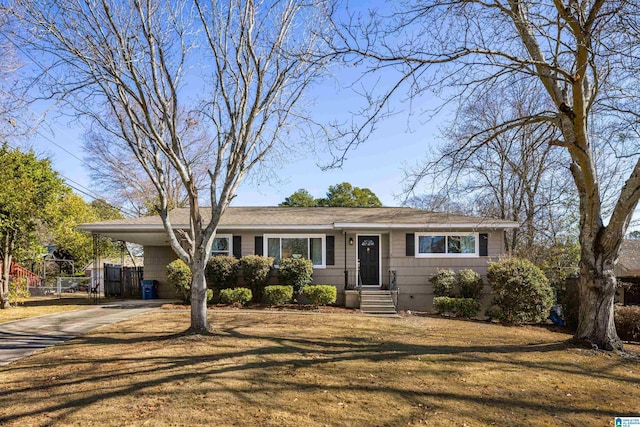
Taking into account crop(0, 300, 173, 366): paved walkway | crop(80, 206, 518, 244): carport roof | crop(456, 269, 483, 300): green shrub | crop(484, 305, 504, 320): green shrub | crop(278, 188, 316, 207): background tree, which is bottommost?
crop(484, 305, 504, 320): green shrub

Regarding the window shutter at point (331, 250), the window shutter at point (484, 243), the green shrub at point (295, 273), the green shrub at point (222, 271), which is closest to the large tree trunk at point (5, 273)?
the green shrub at point (222, 271)

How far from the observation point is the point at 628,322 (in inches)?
372

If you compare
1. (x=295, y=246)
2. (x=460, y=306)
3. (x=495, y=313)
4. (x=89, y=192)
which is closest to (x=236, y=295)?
(x=295, y=246)

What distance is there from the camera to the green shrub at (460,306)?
11.7 metres

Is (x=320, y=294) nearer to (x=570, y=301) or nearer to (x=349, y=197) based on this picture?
(x=570, y=301)

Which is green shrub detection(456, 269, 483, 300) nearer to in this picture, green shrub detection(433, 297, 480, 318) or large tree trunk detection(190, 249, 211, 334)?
green shrub detection(433, 297, 480, 318)

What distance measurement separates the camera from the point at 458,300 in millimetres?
11828

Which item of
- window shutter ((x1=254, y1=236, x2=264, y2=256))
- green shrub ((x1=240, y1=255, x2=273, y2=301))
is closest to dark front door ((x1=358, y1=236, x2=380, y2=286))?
green shrub ((x1=240, y1=255, x2=273, y2=301))

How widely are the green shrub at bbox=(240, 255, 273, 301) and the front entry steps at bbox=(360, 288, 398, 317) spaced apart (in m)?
3.30

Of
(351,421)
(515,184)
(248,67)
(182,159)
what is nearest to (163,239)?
(182,159)

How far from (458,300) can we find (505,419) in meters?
Answer: 7.95

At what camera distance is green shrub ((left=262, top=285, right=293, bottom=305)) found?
40.9ft

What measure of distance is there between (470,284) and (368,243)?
3.84m

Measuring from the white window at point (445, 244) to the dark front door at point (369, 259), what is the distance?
153 cm
